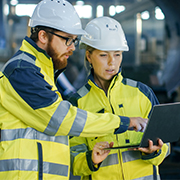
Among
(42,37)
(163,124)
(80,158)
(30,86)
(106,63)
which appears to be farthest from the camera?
(106,63)

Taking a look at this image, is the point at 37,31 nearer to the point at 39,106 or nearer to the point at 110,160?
the point at 39,106

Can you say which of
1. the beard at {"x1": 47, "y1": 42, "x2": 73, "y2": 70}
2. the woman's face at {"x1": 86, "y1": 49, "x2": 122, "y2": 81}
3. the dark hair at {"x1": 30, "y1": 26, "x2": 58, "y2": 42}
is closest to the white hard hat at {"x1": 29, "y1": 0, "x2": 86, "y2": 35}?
the dark hair at {"x1": 30, "y1": 26, "x2": 58, "y2": 42}

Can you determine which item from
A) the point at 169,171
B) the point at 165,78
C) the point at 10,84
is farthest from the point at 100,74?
the point at 165,78

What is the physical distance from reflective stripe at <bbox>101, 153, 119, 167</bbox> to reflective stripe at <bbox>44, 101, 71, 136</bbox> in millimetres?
484

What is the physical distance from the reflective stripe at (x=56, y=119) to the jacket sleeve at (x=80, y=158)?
38 cm

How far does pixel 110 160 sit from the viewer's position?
2.05 m

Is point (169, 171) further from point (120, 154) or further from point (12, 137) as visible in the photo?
point (12, 137)

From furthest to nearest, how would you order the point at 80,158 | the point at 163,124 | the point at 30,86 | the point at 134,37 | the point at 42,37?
the point at 134,37
the point at 80,158
the point at 42,37
the point at 163,124
the point at 30,86

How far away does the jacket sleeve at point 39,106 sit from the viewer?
5.63 feet

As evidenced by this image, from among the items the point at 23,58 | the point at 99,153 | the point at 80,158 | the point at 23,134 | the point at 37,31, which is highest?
the point at 37,31

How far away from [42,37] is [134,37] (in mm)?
7691

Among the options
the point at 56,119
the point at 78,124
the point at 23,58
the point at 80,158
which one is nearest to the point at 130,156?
the point at 80,158

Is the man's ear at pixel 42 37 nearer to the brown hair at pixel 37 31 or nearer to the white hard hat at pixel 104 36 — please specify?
the brown hair at pixel 37 31

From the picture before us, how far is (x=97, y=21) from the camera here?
236 cm
